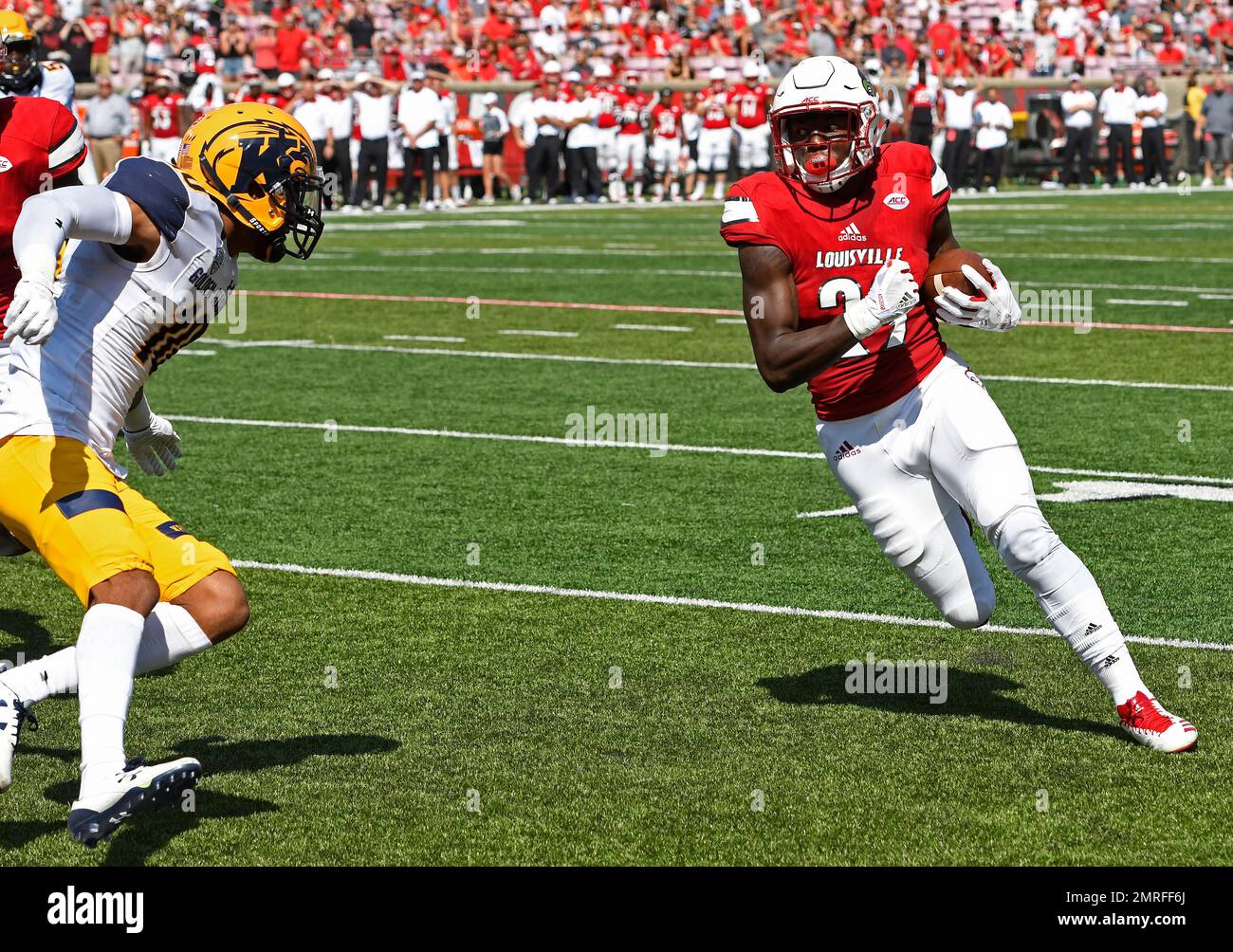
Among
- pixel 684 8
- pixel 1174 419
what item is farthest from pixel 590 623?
pixel 684 8

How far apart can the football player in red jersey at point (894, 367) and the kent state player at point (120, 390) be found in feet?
4.36

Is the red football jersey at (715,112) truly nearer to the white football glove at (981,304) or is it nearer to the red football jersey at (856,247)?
the red football jersey at (856,247)

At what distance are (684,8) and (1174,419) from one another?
29269mm

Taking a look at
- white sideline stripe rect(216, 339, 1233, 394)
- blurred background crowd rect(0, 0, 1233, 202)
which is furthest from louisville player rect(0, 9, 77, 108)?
blurred background crowd rect(0, 0, 1233, 202)

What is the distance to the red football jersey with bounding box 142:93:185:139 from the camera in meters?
28.4

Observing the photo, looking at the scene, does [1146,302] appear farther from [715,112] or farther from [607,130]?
[607,130]

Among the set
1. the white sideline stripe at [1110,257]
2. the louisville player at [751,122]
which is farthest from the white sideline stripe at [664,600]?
the louisville player at [751,122]

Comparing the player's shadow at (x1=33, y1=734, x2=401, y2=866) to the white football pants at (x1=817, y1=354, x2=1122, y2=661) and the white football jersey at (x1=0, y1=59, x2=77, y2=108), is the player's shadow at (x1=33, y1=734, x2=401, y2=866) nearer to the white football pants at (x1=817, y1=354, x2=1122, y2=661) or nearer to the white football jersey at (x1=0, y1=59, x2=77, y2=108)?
the white football pants at (x1=817, y1=354, x2=1122, y2=661)

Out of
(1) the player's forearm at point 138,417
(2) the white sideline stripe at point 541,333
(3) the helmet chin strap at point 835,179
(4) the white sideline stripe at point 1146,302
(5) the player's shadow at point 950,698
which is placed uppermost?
(3) the helmet chin strap at point 835,179

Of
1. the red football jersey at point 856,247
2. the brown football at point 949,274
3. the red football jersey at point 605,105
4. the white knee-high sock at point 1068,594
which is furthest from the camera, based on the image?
the red football jersey at point 605,105

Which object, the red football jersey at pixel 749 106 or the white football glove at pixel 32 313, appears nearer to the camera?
the white football glove at pixel 32 313

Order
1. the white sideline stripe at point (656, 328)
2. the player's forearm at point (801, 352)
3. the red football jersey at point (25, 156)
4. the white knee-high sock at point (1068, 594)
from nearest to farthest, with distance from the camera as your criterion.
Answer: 1. the player's forearm at point (801, 352)
2. the white knee-high sock at point (1068, 594)
3. the red football jersey at point (25, 156)
4. the white sideline stripe at point (656, 328)

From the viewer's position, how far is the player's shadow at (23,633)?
21.3 ft
